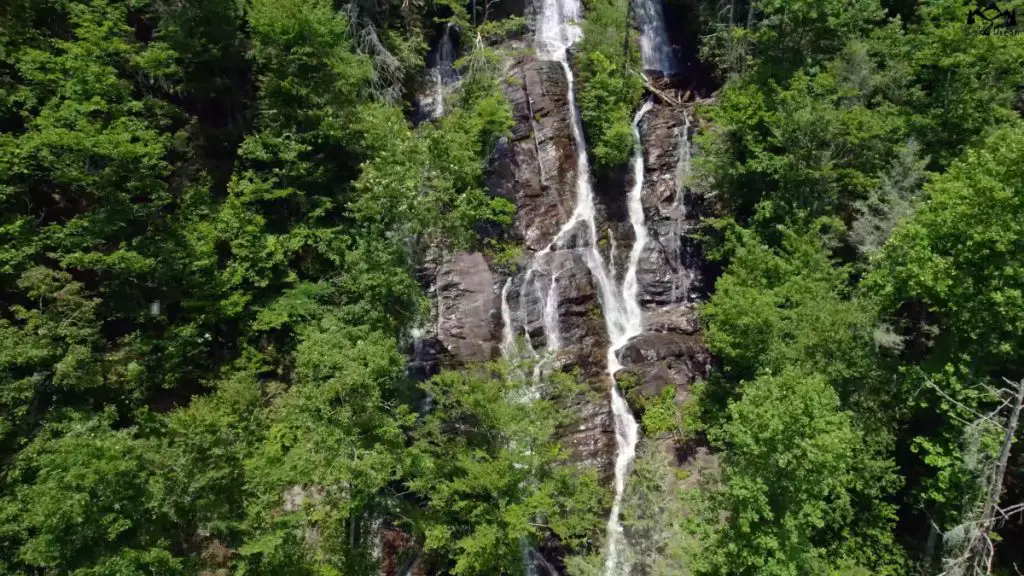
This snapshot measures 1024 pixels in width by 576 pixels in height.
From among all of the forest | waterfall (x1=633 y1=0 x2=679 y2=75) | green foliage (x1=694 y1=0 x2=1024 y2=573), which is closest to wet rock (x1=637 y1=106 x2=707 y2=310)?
the forest

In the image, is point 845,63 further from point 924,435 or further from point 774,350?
point 924,435

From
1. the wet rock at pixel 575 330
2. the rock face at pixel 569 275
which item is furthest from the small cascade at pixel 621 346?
the wet rock at pixel 575 330

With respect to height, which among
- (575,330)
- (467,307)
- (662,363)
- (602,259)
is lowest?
(662,363)

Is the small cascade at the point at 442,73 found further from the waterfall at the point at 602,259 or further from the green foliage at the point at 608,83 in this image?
the green foliage at the point at 608,83

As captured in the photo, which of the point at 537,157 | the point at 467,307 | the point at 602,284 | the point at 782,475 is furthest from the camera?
the point at 537,157

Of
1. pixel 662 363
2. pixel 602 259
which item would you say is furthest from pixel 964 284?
pixel 602 259

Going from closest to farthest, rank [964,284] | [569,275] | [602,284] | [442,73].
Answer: [964,284] < [569,275] < [602,284] < [442,73]

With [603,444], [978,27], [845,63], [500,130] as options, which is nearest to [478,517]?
[603,444]

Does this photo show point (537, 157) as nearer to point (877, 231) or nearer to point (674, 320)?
point (674, 320)
